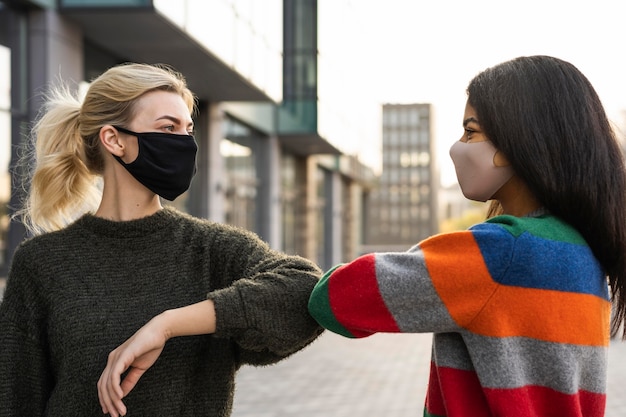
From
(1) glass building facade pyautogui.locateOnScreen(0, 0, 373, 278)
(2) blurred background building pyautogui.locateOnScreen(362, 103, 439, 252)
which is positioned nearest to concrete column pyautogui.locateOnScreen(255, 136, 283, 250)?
(1) glass building facade pyautogui.locateOnScreen(0, 0, 373, 278)

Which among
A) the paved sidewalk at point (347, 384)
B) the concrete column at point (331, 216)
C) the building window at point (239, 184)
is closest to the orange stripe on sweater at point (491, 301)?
the paved sidewalk at point (347, 384)

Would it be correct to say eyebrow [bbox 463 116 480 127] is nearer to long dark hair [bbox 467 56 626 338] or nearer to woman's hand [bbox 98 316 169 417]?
long dark hair [bbox 467 56 626 338]

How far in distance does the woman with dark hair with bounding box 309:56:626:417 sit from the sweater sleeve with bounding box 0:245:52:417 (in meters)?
0.92

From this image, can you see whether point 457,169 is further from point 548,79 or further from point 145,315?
point 145,315

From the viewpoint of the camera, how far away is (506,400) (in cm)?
174

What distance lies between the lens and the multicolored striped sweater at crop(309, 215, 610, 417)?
5.71 ft

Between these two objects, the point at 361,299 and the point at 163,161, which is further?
the point at 163,161

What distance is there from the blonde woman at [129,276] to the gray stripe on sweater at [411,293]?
42 cm

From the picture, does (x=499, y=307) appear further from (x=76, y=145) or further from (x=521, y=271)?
(x=76, y=145)

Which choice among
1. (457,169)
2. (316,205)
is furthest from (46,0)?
(316,205)

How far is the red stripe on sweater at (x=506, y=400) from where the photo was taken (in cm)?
174

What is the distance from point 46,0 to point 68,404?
868 cm

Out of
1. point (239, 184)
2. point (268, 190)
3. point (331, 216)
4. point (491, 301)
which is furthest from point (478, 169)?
point (331, 216)

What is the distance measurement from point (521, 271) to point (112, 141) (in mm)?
1275
